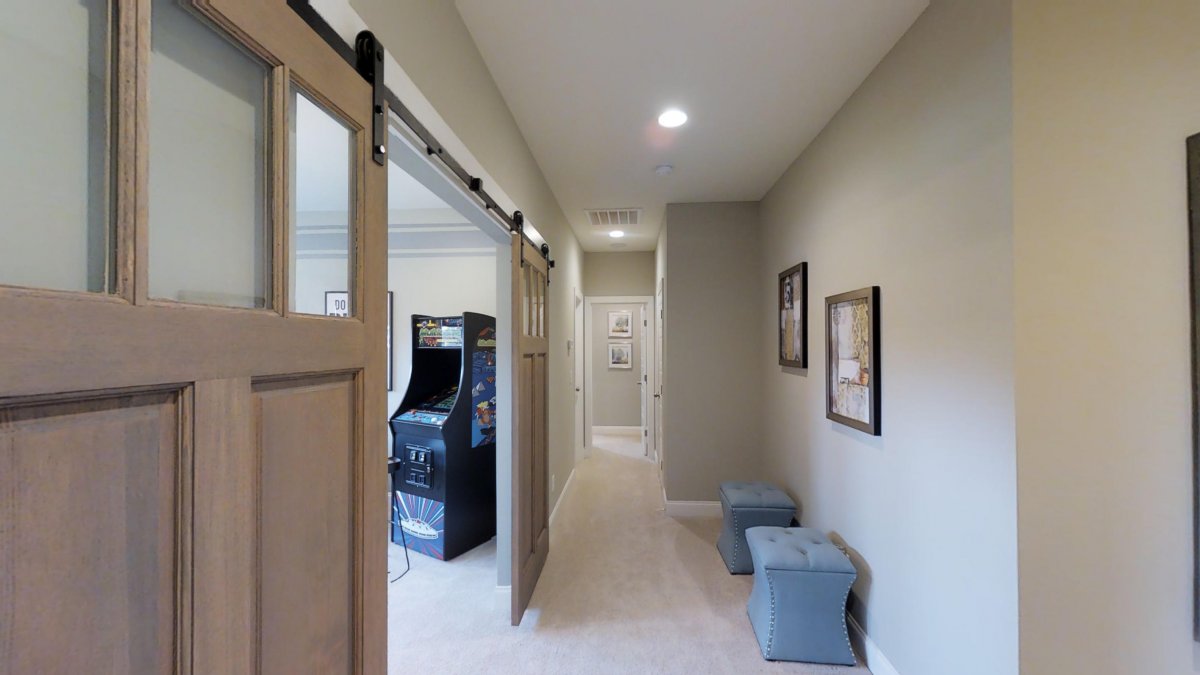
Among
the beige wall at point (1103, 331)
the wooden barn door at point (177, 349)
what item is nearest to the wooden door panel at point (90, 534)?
the wooden barn door at point (177, 349)

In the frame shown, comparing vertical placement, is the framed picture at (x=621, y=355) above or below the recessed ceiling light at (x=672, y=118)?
below

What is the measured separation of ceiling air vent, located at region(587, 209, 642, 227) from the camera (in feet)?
13.5

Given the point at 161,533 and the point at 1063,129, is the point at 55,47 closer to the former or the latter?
the point at 161,533

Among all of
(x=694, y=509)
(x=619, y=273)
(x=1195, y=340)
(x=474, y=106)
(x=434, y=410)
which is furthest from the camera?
(x=619, y=273)

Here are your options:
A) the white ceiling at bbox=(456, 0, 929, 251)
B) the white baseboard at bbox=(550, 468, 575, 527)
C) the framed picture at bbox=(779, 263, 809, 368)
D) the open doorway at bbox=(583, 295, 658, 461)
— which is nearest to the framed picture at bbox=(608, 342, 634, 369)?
the open doorway at bbox=(583, 295, 658, 461)

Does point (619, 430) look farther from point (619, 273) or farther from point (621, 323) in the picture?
point (619, 273)

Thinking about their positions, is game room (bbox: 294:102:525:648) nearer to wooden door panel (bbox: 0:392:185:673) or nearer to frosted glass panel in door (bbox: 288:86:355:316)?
frosted glass panel in door (bbox: 288:86:355:316)

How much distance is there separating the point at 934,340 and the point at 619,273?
446 centimetres

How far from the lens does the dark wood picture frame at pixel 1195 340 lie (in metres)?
1.22

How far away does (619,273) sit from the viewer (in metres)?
5.90

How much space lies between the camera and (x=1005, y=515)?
4.31 feet

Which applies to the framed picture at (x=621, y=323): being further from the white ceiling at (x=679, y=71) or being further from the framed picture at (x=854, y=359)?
the framed picture at (x=854, y=359)

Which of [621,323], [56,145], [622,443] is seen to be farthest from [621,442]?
[56,145]

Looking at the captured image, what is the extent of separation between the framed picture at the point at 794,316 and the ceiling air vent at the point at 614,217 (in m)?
1.53
